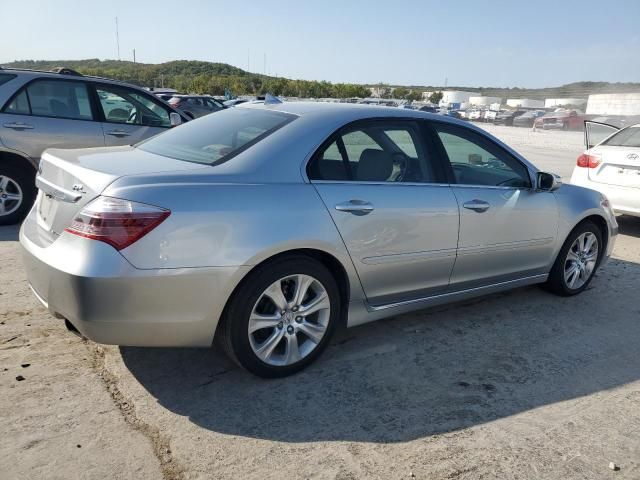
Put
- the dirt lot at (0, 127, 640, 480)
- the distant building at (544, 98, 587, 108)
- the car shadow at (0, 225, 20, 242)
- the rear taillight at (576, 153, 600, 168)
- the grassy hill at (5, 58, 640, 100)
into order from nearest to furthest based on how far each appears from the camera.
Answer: the dirt lot at (0, 127, 640, 480) → the car shadow at (0, 225, 20, 242) → the rear taillight at (576, 153, 600, 168) → the distant building at (544, 98, 587, 108) → the grassy hill at (5, 58, 640, 100)

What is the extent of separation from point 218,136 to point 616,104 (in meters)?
60.2

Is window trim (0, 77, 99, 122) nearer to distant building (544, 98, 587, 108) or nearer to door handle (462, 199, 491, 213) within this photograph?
door handle (462, 199, 491, 213)

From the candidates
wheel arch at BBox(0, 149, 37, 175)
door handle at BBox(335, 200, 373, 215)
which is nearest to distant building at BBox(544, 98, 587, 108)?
wheel arch at BBox(0, 149, 37, 175)

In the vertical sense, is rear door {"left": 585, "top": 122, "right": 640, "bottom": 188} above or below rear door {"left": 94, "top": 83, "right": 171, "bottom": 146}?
below

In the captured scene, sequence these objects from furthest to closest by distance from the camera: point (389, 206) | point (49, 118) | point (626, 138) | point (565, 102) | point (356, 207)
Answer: point (565, 102) < point (626, 138) < point (49, 118) < point (389, 206) < point (356, 207)

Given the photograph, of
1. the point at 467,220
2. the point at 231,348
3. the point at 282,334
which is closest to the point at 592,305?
the point at 467,220

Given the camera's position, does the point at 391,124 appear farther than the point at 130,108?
No

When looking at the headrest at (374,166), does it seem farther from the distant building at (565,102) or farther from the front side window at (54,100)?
the distant building at (565,102)

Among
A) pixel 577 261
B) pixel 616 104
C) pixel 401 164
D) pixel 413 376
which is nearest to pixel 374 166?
pixel 401 164

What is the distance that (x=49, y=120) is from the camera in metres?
6.27

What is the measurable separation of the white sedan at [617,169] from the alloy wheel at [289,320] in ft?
17.2

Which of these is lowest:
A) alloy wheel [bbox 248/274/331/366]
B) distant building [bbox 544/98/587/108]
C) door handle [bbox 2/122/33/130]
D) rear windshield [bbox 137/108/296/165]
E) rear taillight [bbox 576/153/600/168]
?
alloy wheel [bbox 248/274/331/366]

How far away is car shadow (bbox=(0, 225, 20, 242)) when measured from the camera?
5.67 m

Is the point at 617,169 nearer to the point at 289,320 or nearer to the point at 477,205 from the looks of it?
the point at 477,205
